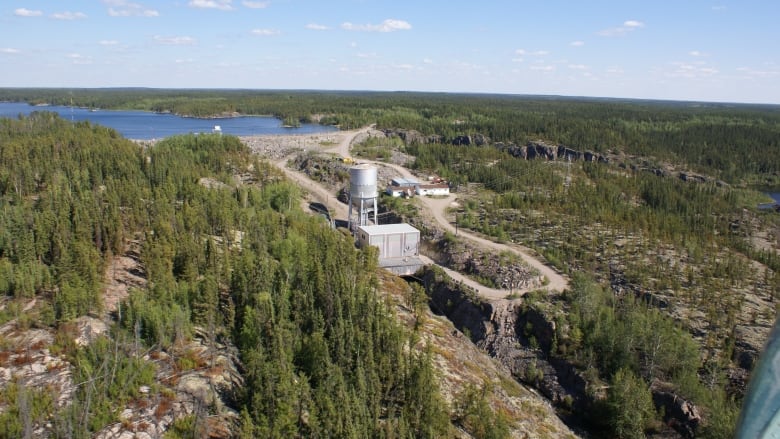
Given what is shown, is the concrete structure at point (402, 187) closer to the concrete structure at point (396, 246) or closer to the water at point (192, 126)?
the concrete structure at point (396, 246)

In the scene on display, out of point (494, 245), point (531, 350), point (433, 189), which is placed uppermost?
point (433, 189)

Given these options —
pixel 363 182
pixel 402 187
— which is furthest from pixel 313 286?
pixel 402 187

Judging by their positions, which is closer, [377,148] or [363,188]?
[363,188]

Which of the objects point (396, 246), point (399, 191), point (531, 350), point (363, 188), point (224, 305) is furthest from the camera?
point (399, 191)

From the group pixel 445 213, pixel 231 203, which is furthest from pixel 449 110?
pixel 231 203

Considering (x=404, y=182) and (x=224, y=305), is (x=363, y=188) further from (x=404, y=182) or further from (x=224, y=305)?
(x=224, y=305)
